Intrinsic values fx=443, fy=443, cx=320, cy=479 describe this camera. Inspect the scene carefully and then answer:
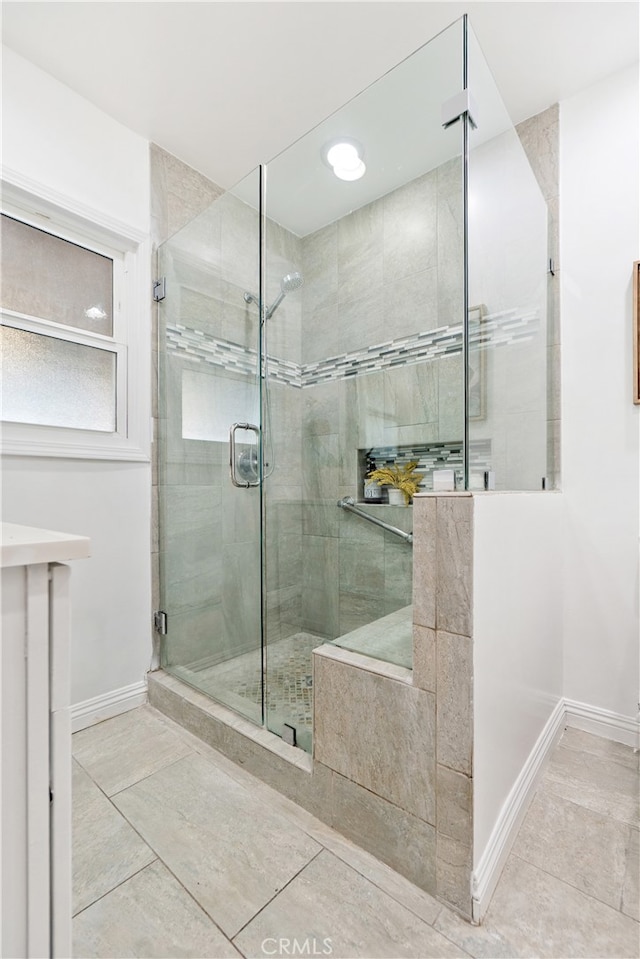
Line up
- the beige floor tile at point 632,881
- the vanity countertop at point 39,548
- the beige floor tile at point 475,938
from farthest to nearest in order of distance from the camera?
the beige floor tile at point 632,881 < the beige floor tile at point 475,938 < the vanity countertop at point 39,548

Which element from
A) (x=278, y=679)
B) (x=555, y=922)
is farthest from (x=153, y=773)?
(x=555, y=922)

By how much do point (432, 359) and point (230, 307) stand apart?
34.9 inches

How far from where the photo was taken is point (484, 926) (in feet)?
3.14

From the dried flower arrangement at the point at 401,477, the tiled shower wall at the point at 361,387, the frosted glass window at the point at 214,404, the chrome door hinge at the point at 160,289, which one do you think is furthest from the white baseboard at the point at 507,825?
the chrome door hinge at the point at 160,289

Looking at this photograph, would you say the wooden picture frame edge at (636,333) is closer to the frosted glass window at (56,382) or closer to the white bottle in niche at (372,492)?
the white bottle in niche at (372,492)

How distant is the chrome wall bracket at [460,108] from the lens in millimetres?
1213

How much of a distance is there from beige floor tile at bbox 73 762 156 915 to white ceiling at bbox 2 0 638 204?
2.60 meters

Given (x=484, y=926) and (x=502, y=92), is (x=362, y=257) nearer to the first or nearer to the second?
(x=502, y=92)

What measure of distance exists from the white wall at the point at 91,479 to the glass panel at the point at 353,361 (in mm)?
666

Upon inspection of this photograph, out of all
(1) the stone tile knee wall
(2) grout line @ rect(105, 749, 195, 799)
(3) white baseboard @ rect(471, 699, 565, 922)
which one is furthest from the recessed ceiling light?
(2) grout line @ rect(105, 749, 195, 799)

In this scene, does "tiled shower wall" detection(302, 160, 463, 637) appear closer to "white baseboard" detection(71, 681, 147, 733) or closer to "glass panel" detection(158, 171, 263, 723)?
"glass panel" detection(158, 171, 263, 723)

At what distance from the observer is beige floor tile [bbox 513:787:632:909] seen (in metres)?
1.07

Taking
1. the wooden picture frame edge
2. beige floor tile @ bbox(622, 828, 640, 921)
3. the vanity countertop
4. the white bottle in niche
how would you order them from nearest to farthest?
the vanity countertop → beige floor tile @ bbox(622, 828, 640, 921) → the wooden picture frame edge → the white bottle in niche

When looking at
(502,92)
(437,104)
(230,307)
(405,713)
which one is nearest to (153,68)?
(230,307)
